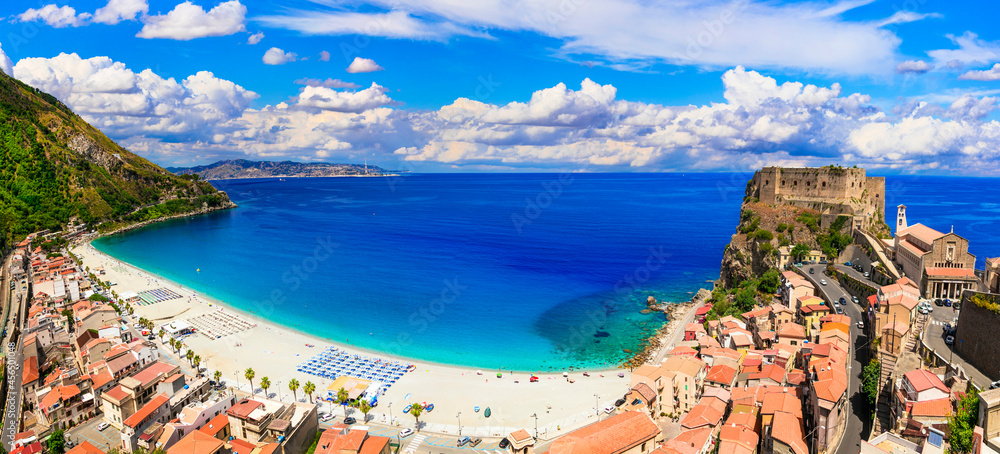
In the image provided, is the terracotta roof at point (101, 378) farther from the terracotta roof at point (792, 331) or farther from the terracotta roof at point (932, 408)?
the terracotta roof at point (792, 331)

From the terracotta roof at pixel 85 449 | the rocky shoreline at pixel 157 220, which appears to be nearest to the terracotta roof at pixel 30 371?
the terracotta roof at pixel 85 449

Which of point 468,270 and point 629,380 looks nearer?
point 629,380

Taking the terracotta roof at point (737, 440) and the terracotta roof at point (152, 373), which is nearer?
the terracotta roof at point (737, 440)

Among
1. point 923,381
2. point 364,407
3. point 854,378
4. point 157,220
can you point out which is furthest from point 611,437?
point 157,220

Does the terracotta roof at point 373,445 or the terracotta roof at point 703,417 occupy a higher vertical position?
the terracotta roof at point 703,417

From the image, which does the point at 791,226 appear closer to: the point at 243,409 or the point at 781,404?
the point at 781,404
